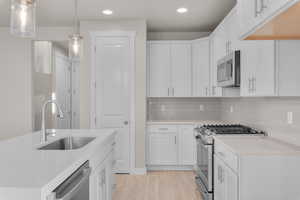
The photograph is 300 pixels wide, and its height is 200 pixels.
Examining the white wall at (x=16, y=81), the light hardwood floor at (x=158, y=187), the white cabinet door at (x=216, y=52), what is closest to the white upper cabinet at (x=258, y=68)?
the white cabinet door at (x=216, y=52)

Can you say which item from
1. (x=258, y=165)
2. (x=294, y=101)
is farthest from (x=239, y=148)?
(x=294, y=101)

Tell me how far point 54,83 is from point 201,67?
3.60m

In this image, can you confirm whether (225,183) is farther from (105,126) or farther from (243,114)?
(105,126)

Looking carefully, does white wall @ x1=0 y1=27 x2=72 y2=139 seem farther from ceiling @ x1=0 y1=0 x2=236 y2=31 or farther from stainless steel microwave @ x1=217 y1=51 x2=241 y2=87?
stainless steel microwave @ x1=217 y1=51 x2=241 y2=87

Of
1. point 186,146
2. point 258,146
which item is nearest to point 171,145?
point 186,146

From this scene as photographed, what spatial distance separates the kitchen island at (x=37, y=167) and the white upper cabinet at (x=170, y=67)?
102 inches

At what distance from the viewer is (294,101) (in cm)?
221

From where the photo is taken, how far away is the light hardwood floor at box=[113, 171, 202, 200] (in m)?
3.24

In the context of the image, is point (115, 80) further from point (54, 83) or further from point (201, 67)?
point (54, 83)

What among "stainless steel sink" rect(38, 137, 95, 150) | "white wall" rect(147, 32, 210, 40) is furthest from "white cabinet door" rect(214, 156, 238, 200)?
"white wall" rect(147, 32, 210, 40)

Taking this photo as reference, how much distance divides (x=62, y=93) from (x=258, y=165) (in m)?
5.47

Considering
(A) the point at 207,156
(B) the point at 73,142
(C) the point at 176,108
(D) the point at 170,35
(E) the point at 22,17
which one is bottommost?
(A) the point at 207,156

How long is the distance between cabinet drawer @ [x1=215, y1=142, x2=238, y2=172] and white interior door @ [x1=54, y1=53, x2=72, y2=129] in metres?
4.66

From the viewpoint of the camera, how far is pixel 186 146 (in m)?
→ 4.36
